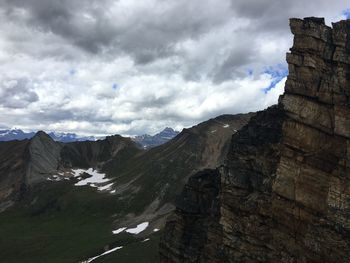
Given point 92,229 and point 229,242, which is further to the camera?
point 92,229

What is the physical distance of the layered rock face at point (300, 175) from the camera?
42031 mm

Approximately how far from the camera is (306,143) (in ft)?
151

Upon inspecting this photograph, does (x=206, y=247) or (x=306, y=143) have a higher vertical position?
(x=306, y=143)

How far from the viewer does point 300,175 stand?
1784 inches

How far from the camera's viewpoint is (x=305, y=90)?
4741 centimetres

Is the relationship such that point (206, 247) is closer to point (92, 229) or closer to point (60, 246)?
point (60, 246)

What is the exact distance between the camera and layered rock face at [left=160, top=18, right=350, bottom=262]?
4203 centimetres

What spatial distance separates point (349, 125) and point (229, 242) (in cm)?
1948

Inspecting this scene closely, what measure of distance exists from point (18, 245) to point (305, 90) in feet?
517

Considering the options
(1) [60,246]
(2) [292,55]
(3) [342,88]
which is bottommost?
(1) [60,246]

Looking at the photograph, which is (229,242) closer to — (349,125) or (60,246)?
(349,125)

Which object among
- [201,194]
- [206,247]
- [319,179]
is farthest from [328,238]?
[201,194]

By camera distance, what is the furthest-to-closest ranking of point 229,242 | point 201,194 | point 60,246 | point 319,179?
point 60,246 → point 201,194 → point 229,242 → point 319,179

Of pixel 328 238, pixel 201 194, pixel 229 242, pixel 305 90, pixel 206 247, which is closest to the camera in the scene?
pixel 328 238
